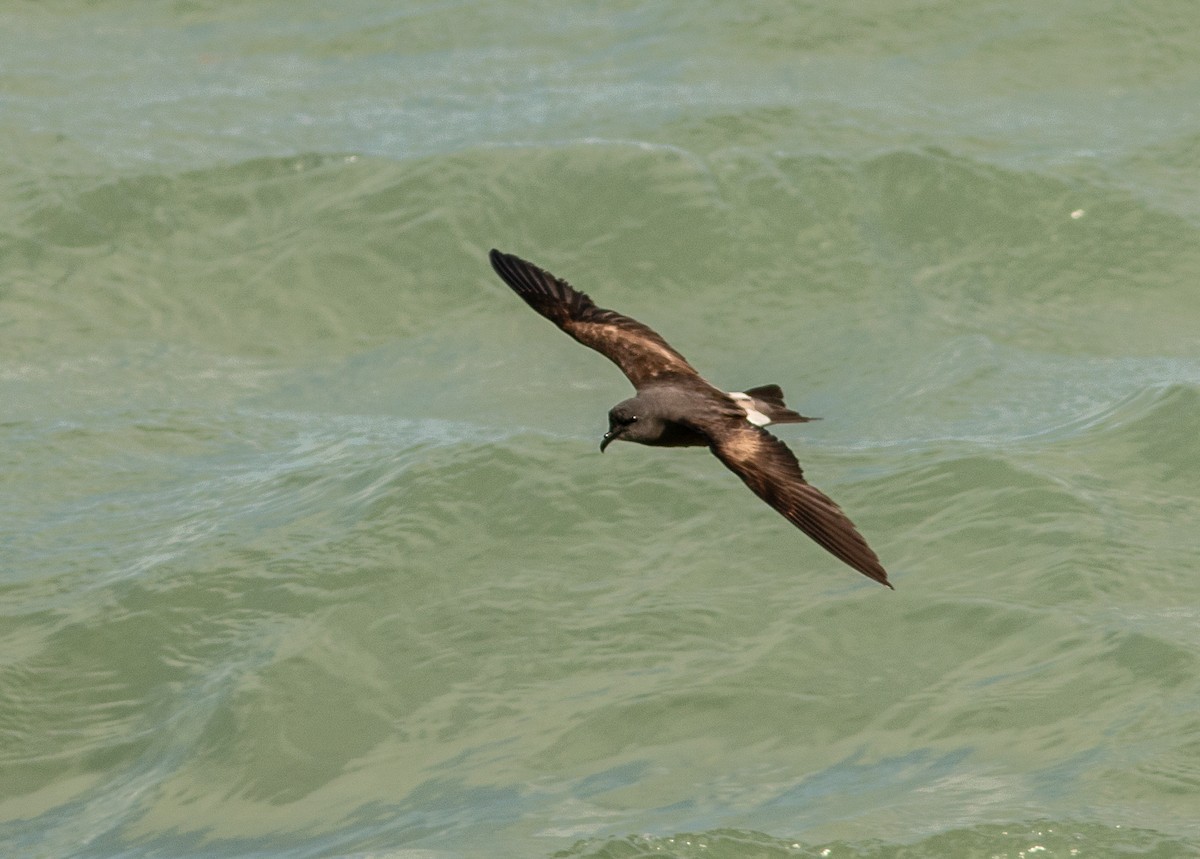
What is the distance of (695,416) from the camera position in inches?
305

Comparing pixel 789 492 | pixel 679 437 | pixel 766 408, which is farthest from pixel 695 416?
pixel 789 492

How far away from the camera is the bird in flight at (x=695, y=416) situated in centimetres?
693

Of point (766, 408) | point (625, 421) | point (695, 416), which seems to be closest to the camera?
point (695, 416)

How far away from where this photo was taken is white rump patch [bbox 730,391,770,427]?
311 inches

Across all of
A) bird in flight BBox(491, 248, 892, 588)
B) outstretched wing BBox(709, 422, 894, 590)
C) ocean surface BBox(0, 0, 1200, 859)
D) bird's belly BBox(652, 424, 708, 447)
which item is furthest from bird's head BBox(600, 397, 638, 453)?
ocean surface BBox(0, 0, 1200, 859)

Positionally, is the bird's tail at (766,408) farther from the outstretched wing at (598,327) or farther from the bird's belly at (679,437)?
the outstretched wing at (598,327)

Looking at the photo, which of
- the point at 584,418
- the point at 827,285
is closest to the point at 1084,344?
the point at 827,285

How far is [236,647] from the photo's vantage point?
9086 mm

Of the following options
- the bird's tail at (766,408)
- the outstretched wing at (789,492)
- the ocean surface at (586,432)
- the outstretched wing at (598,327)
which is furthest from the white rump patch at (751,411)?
the ocean surface at (586,432)

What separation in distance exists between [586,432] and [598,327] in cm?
160

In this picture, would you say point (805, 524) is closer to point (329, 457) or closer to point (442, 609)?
point (442, 609)

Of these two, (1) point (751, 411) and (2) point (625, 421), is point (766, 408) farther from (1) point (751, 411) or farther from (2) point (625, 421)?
(2) point (625, 421)

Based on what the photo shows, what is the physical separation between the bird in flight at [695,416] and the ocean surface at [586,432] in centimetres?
124

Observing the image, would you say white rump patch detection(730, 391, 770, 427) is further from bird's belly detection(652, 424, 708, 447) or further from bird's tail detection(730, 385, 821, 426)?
bird's belly detection(652, 424, 708, 447)
